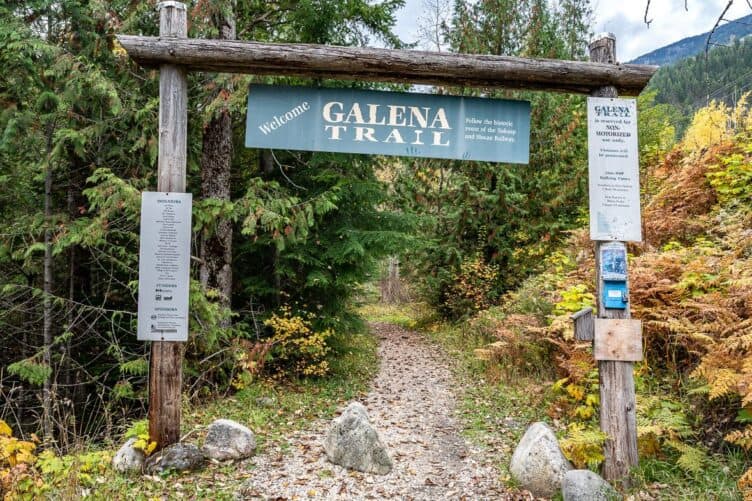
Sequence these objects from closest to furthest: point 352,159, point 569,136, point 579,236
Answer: point 352,159, point 579,236, point 569,136

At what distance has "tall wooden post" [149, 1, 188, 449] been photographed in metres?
4.67

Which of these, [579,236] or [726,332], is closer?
[726,332]

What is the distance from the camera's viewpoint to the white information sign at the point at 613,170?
4.64 metres

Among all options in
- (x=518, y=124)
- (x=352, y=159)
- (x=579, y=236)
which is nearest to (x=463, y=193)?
(x=579, y=236)

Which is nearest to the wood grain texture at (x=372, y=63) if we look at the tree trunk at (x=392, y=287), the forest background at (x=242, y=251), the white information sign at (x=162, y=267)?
the white information sign at (x=162, y=267)

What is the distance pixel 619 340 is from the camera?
4.50 meters

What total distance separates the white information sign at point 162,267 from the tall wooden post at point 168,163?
126mm

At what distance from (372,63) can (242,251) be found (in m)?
5.88

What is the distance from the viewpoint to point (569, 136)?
13.7 m

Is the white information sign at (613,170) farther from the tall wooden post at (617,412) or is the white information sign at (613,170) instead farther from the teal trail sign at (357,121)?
the teal trail sign at (357,121)

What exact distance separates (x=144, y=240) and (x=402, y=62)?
9.81 feet

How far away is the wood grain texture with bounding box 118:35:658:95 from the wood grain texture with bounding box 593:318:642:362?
2.31 m

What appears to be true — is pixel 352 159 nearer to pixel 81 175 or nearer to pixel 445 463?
pixel 81 175

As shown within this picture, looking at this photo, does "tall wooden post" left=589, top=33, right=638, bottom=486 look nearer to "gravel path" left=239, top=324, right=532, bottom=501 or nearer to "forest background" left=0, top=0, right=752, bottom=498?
"forest background" left=0, top=0, right=752, bottom=498
